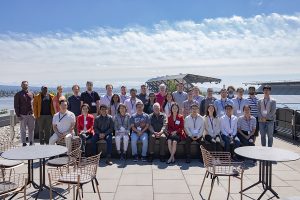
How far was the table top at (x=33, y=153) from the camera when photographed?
4.56 meters

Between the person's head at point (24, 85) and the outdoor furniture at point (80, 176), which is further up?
the person's head at point (24, 85)

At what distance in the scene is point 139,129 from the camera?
7852 mm

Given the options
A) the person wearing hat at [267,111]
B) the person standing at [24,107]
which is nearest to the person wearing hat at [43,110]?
the person standing at [24,107]

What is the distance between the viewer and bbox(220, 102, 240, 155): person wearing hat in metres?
7.59

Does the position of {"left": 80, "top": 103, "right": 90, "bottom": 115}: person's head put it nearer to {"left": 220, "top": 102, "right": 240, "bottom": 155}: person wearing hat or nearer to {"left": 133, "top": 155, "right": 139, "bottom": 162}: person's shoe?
{"left": 133, "top": 155, "right": 139, "bottom": 162}: person's shoe

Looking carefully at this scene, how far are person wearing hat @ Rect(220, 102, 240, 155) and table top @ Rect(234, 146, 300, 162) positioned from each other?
7.99 ft

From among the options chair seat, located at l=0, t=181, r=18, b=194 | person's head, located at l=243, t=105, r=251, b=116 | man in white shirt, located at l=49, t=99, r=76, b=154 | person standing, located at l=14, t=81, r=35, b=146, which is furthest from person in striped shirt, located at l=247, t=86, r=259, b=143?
chair seat, located at l=0, t=181, r=18, b=194

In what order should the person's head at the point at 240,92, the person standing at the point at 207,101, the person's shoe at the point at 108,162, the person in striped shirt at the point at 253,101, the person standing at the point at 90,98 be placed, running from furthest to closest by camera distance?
the person standing at the point at 90,98 → the person standing at the point at 207,101 → the person in striped shirt at the point at 253,101 → the person's head at the point at 240,92 → the person's shoe at the point at 108,162

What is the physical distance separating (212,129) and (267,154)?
2.94 m

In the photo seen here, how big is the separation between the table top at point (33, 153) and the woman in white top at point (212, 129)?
379cm

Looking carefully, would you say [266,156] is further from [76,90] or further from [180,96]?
[76,90]

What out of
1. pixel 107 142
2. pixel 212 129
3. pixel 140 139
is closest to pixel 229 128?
pixel 212 129

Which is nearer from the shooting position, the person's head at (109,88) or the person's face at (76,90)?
the person's face at (76,90)

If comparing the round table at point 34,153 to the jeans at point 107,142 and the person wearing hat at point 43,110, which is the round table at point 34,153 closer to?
the jeans at point 107,142
